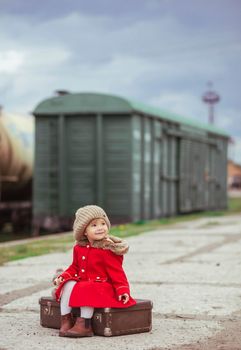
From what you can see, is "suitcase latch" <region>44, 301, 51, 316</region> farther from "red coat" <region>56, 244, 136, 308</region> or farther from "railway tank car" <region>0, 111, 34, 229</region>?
"railway tank car" <region>0, 111, 34, 229</region>

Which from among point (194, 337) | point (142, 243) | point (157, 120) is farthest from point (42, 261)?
point (157, 120)

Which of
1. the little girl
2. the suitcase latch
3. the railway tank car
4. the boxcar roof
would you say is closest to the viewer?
the little girl

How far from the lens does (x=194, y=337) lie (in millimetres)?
5305

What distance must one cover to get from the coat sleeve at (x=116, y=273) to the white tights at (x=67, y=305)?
0.24m

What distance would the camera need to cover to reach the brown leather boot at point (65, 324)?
532cm

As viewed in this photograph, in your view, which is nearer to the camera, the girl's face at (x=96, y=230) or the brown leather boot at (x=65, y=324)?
the brown leather boot at (x=65, y=324)

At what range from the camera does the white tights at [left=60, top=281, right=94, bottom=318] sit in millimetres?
5305

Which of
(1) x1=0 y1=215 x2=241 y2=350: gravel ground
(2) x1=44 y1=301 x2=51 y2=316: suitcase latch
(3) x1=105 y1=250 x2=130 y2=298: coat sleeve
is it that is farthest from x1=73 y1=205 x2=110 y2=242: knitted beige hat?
(1) x1=0 y1=215 x2=241 y2=350: gravel ground

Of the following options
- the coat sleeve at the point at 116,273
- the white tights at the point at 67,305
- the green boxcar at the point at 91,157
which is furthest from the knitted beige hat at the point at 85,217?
the green boxcar at the point at 91,157

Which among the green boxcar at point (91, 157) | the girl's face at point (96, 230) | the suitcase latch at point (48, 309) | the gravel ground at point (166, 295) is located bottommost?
the gravel ground at point (166, 295)

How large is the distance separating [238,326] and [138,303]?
85 centimetres

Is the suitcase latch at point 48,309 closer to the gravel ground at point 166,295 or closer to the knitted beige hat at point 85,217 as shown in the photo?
the gravel ground at point 166,295

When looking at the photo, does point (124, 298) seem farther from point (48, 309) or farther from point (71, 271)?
point (48, 309)

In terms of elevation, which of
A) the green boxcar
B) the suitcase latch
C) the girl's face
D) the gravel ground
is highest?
the green boxcar
